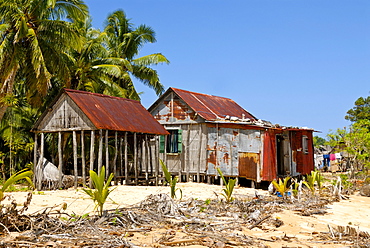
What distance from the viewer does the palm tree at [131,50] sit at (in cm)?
2392

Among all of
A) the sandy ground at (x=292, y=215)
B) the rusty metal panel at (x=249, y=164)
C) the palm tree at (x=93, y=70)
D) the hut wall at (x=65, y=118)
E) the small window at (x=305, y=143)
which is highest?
the palm tree at (x=93, y=70)

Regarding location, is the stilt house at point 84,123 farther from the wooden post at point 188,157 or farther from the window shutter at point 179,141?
the wooden post at point 188,157

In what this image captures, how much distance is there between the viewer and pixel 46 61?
17.4 meters

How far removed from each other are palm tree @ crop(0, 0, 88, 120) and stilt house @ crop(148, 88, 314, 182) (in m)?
5.59

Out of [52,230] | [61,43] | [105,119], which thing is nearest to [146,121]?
[105,119]

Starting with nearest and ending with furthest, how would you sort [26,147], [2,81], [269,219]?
[269,219], [2,81], [26,147]

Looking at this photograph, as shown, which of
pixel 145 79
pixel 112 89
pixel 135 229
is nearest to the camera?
pixel 135 229

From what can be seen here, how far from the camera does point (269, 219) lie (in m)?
8.43

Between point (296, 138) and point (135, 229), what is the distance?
1464 cm

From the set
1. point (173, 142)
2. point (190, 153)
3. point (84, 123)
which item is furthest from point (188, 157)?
point (84, 123)

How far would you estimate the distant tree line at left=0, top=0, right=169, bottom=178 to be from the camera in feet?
53.0

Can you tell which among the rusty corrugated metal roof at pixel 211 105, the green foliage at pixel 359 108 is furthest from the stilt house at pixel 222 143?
the green foliage at pixel 359 108

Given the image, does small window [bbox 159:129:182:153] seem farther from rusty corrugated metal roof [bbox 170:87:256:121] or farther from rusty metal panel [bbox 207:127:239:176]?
rusty metal panel [bbox 207:127:239:176]

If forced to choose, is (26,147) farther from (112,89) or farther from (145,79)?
(145,79)
